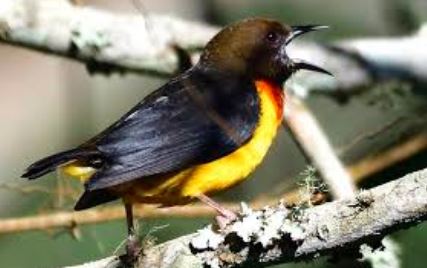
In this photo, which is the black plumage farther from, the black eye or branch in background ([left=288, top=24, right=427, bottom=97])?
branch in background ([left=288, top=24, right=427, bottom=97])

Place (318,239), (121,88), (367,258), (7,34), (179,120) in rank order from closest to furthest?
(318,239) < (179,120) < (367,258) < (7,34) < (121,88)

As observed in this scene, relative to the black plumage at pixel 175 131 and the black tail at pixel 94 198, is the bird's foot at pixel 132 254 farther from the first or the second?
the black tail at pixel 94 198

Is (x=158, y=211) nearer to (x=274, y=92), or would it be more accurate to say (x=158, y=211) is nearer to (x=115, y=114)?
(x=274, y=92)

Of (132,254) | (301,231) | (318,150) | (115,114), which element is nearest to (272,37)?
(318,150)

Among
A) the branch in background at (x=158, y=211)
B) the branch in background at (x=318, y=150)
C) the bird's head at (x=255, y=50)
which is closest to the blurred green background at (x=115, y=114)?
the branch in background at (x=158, y=211)

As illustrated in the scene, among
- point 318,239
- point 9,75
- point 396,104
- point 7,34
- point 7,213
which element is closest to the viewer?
point 318,239

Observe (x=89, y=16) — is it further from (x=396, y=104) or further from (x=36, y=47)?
(x=396, y=104)

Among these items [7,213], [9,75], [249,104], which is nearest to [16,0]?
[249,104]

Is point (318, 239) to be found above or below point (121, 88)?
below
